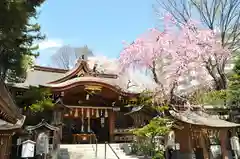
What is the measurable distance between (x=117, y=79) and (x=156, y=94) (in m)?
10.9

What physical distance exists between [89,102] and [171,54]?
7.74 metres

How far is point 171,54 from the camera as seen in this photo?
11891 mm

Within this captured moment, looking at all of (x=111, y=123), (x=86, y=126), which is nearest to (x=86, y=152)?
(x=111, y=123)

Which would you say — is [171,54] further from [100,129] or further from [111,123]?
[100,129]

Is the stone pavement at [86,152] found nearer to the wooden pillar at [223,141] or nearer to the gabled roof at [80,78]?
the gabled roof at [80,78]

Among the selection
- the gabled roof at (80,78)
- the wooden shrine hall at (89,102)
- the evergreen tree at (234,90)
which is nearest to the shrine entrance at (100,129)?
the wooden shrine hall at (89,102)

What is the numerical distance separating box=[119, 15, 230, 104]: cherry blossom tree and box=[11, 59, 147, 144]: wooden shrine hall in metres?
3.41

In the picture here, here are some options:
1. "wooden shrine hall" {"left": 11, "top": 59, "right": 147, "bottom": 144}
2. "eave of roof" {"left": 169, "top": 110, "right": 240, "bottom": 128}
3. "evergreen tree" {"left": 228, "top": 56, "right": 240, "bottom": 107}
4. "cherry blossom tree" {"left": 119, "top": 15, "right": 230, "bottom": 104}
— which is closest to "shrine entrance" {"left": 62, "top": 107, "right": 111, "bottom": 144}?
"wooden shrine hall" {"left": 11, "top": 59, "right": 147, "bottom": 144}

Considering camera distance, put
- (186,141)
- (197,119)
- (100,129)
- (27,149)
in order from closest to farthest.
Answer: (27,149) < (186,141) < (197,119) < (100,129)

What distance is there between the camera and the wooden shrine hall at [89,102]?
618 inches

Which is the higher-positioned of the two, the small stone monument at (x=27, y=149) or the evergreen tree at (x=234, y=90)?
the evergreen tree at (x=234, y=90)

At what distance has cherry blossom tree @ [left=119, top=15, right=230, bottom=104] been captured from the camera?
11547mm

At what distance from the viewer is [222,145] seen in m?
11.8

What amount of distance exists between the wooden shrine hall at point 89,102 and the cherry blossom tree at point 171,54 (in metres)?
3.41
